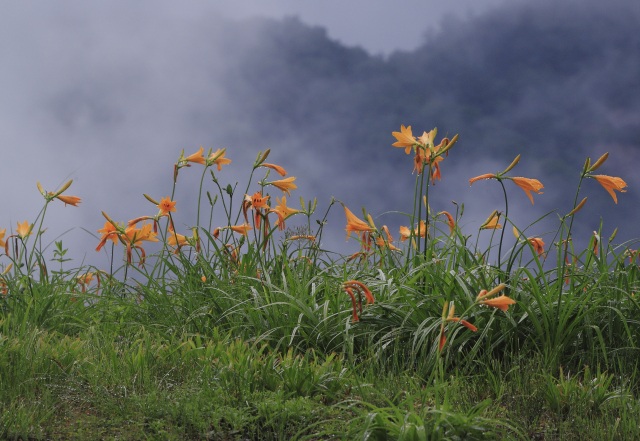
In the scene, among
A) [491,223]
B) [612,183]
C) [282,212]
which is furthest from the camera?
[282,212]

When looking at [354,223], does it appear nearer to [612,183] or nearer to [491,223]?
[491,223]

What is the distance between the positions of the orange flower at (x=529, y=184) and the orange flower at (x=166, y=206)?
2486 millimetres

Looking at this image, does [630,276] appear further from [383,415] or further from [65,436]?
[65,436]

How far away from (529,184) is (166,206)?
2.60 metres

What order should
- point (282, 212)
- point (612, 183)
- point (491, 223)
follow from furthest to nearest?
point (282, 212), point (491, 223), point (612, 183)

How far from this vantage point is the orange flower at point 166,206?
5.61m

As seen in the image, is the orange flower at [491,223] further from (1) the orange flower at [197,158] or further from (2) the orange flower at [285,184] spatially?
(1) the orange flower at [197,158]

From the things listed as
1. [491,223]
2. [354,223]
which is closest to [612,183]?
[491,223]

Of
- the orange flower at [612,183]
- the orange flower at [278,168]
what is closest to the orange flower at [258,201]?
the orange flower at [278,168]

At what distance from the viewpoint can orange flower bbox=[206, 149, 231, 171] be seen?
5621mm

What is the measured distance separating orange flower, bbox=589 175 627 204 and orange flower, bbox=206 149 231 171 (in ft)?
8.46

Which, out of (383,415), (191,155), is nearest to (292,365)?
(383,415)

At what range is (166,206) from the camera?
18.5ft

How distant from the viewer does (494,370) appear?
417cm
